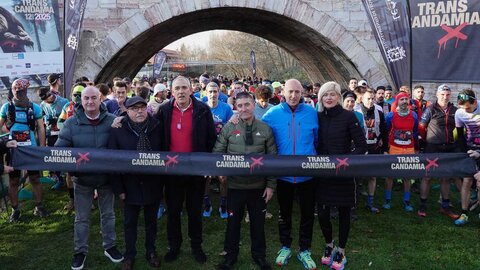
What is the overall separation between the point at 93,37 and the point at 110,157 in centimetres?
757

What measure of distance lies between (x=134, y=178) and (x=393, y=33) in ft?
29.8

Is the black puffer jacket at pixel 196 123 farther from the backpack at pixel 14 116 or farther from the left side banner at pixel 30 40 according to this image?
the left side banner at pixel 30 40

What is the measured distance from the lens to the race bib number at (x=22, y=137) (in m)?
5.83

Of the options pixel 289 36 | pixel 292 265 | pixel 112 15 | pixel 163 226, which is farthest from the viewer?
pixel 289 36

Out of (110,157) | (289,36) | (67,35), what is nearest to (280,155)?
(110,157)

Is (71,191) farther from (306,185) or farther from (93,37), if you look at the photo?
(93,37)

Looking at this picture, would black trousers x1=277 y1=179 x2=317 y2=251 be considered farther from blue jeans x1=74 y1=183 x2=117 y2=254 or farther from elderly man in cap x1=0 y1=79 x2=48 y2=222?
elderly man in cap x1=0 y1=79 x2=48 y2=222

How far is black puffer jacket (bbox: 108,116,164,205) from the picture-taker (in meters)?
4.26

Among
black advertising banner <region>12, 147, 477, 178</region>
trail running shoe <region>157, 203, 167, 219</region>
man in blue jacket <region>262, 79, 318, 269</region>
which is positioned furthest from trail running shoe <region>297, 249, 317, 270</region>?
trail running shoe <region>157, 203, 167, 219</region>

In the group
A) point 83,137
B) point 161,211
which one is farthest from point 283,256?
point 83,137

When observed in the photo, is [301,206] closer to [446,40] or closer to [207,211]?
[207,211]

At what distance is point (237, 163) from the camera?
13.8 feet

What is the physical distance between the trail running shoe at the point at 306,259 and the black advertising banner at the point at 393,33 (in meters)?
7.96

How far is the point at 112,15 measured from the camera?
35.0ft
